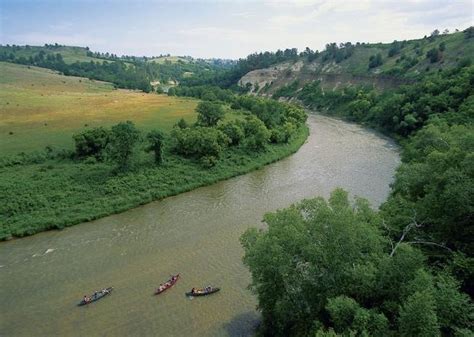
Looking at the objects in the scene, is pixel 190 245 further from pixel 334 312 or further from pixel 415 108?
pixel 415 108

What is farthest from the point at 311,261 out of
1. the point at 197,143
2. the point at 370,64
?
the point at 370,64

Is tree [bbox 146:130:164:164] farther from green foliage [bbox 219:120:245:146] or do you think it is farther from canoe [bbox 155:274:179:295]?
canoe [bbox 155:274:179:295]

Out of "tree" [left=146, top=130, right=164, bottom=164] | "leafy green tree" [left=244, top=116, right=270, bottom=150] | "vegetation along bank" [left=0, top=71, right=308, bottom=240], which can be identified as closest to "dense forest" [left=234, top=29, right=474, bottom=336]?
"vegetation along bank" [left=0, top=71, right=308, bottom=240]

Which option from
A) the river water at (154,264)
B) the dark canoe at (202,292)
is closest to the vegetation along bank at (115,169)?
the river water at (154,264)

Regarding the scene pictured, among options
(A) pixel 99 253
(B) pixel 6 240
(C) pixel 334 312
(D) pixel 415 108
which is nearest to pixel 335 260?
(C) pixel 334 312

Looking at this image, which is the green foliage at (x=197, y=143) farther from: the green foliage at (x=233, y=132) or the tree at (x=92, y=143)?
the tree at (x=92, y=143)
